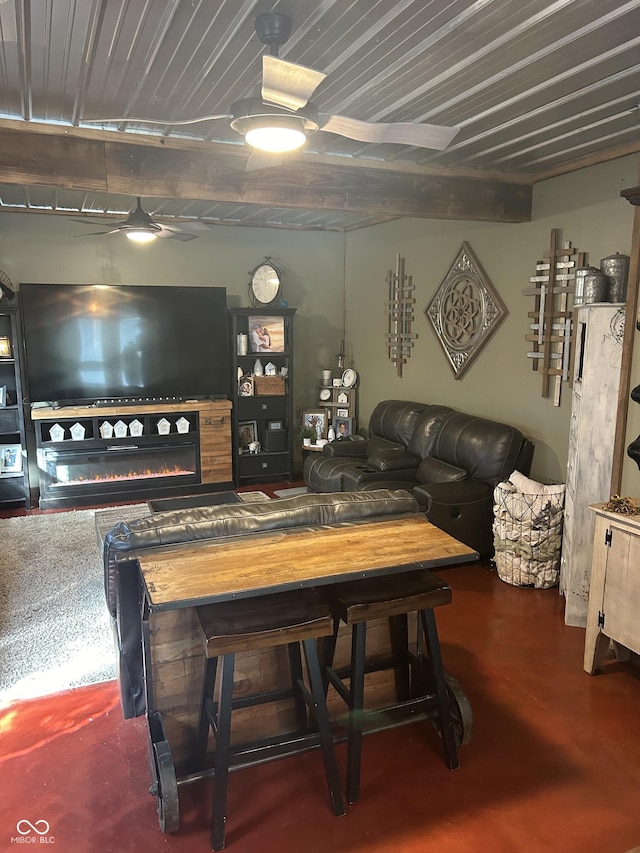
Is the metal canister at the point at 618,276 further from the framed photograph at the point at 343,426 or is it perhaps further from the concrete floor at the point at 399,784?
the framed photograph at the point at 343,426

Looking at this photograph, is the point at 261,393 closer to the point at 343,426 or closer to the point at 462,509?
the point at 343,426

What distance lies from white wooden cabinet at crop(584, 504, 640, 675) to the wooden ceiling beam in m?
2.21

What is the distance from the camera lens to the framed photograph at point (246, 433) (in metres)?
6.32

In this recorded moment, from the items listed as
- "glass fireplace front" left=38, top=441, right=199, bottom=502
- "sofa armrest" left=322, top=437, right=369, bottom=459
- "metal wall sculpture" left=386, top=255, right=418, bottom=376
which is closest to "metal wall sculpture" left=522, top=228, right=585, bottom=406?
"metal wall sculpture" left=386, top=255, right=418, bottom=376

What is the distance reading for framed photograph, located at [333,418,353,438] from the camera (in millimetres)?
6453

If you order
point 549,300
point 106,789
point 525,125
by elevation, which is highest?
point 525,125

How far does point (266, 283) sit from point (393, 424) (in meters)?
2.04

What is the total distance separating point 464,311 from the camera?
16.2 feet

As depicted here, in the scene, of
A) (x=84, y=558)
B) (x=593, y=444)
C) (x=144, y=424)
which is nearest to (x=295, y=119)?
(x=593, y=444)

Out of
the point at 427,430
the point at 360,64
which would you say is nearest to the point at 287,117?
the point at 360,64

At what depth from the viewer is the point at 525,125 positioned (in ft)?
10.5

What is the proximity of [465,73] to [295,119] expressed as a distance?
88cm

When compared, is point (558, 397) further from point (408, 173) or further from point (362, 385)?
point (362, 385)

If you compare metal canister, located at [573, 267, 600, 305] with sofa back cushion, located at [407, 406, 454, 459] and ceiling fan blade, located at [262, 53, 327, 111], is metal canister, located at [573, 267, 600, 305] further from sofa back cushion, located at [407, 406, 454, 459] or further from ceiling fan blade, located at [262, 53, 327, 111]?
ceiling fan blade, located at [262, 53, 327, 111]
